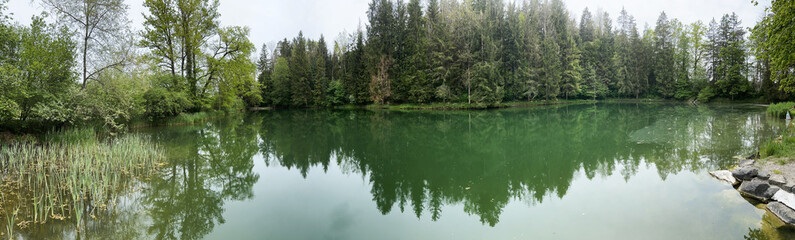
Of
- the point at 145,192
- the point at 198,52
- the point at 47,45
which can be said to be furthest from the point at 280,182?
the point at 198,52

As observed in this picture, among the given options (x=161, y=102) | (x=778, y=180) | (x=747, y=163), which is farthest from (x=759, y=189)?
(x=161, y=102)

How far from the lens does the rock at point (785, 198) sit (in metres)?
5.28

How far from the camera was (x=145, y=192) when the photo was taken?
705 cm

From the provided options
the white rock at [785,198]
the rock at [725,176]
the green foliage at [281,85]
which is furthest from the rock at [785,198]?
the green foliage at [281,85]

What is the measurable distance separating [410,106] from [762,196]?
34179mm

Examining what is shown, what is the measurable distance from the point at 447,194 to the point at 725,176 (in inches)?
252

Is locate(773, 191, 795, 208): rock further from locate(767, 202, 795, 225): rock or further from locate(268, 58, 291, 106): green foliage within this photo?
locate(268, 58, 291, 106): green foliage

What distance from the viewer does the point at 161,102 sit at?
64.3 feet

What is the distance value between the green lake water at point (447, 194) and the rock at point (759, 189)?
254mm

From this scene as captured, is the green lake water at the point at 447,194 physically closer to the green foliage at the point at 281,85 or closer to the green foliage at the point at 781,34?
the green foliage at the point at 781,34

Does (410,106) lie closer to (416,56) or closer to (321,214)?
(416,56)

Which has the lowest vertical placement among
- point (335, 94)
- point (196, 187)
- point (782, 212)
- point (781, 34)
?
point (196, 187)

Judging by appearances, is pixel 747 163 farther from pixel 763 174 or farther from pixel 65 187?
pixel 65 187

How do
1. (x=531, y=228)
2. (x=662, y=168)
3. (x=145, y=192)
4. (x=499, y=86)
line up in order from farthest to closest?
(x=499, y=86) → (x=662, y=168) → (x=145, y=192) → (x=531, y=228)
